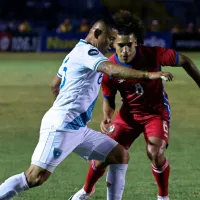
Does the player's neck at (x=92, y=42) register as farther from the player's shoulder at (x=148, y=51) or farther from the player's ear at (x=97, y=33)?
the player's shoulder at (x=148, y=51)

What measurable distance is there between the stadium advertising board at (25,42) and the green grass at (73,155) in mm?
11973

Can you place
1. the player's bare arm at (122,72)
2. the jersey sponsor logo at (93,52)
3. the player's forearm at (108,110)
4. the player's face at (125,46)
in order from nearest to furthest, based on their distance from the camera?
the player's bare arm at (122,72), the jersey sponsor logo at (93,52), the player's face at (125,46), the player's forearm at (108,110)

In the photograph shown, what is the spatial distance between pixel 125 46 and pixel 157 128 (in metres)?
0.98

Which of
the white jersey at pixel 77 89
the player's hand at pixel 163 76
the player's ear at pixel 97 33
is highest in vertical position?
the player's ear at pixel 97 33

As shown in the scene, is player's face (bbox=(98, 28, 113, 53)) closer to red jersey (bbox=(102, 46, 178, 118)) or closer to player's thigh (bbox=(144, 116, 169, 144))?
red jersey (bbox=(102, 46, 178, 118))

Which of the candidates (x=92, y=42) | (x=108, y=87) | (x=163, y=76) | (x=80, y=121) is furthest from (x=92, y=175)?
(x=163, y=76)

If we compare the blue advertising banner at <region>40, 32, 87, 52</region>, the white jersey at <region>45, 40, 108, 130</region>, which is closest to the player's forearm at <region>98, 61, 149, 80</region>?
the white jersey at <region>45, 40, 108, 130</region>

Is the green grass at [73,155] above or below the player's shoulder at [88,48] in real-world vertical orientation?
below

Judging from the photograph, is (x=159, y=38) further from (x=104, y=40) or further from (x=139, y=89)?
(x=104, y=40)

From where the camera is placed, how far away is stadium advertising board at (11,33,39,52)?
104ft

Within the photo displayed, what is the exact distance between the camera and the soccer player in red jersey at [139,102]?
667 centimetres

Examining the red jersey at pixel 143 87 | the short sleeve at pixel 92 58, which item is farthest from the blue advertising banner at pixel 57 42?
the short sleeve at pixel 92 58

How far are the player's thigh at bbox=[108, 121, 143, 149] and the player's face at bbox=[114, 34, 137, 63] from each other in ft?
2.63

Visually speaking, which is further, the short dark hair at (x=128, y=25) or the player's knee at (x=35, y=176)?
the short dark hair at (x=128, y=25)
